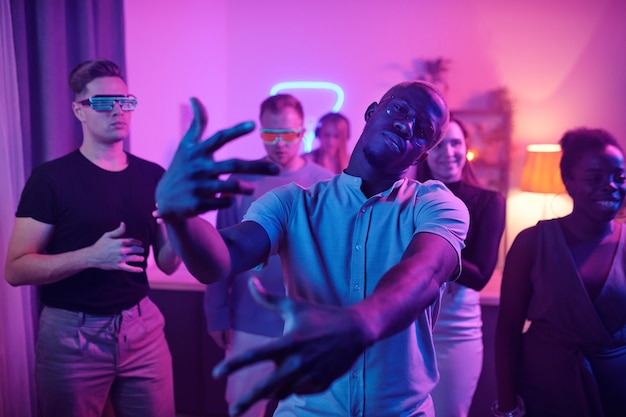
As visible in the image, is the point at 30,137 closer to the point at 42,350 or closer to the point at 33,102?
the point at 33,102

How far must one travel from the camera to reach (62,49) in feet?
8.18

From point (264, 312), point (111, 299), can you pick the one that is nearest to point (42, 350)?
point (111, 299)

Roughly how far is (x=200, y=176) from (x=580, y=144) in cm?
162

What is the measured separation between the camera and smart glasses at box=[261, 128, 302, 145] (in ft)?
8.42

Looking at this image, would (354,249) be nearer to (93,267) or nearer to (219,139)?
(219,139)

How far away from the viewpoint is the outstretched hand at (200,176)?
853 mm

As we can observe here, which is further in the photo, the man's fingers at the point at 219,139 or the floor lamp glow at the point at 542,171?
the floor lamp glow at the point at 542,171

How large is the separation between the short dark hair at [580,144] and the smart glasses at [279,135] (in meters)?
1.30

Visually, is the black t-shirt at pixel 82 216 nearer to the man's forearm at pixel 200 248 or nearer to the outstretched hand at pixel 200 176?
the man's forearm at pixel 200 248

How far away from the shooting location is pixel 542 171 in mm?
4000

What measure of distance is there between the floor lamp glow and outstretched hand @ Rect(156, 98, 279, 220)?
3.69m

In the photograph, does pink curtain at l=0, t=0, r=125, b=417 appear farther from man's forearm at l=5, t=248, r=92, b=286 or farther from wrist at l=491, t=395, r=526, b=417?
wrist at l=491, t=395, r=526, b=417

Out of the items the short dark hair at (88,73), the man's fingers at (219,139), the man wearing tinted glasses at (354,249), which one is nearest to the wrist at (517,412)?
the man wearing tinted glasses at (354,249)

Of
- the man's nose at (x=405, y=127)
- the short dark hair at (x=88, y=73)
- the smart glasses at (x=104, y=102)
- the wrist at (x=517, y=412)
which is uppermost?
the short dark hair at (x=88, y=73)
